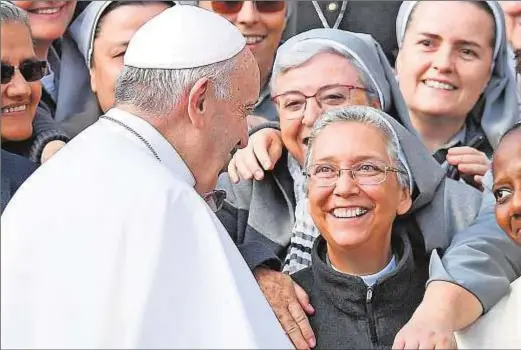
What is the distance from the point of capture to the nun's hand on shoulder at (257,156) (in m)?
3.24

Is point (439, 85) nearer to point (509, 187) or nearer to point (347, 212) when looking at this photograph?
point (509, 187)

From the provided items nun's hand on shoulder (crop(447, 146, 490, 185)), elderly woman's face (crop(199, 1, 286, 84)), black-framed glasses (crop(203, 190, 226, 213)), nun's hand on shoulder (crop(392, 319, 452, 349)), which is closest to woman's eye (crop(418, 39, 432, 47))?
nun's hand on shoulder (crop(447, 146, 490, 185))

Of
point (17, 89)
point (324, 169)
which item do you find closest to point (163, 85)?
point (324, 169)

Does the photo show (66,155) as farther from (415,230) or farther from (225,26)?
(415,230)

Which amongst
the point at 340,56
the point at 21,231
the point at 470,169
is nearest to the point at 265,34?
the point at 340,56

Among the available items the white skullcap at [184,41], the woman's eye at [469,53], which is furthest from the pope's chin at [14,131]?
the woman's eye at [469,53]

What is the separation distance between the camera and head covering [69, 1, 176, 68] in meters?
3.51

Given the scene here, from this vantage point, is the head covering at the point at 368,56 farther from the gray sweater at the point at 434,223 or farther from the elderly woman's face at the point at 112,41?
the elderly woman's face at the point at 112,41

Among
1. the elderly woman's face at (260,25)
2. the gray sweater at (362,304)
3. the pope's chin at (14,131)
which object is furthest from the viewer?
the elderly woman's face at (260,25)

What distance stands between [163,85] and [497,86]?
1248 mm

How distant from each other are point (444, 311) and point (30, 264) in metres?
1.21

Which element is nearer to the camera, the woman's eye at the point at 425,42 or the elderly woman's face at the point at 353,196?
the elderly woman's face at the point at 353,196

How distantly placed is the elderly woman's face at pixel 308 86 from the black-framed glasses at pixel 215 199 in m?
0.29

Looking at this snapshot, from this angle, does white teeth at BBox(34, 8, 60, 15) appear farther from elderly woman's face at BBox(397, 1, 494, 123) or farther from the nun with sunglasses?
elderly woman's face at BBox(397, 1, 494, 123)
